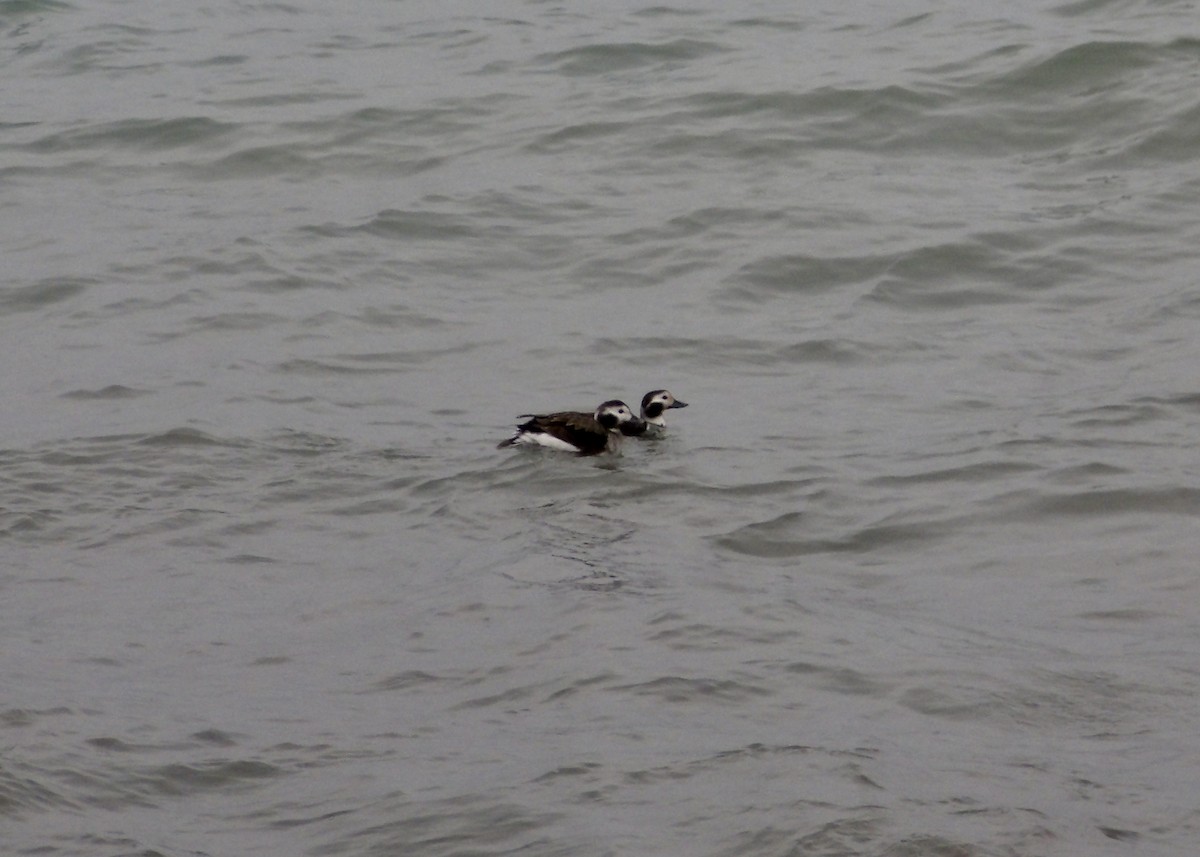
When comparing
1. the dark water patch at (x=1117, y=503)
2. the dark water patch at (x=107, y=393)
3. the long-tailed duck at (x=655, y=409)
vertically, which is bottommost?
the dark water patch at (x=1117, y=503)

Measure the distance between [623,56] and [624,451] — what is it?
36.7 ft

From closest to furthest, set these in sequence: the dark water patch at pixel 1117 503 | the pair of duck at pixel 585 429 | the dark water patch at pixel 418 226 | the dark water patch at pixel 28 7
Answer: the dark water patch at pixel 1117 503 → the pair of duck at pixel 585 429 → the dark water patch at pixel 418 226 → the dark water patch at pixel 28 7

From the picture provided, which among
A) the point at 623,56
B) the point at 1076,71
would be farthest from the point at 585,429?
the point at 623,56

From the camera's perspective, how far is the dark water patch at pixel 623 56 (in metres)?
21.1

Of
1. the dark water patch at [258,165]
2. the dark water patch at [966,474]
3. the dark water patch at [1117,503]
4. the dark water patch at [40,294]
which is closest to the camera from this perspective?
the dark water patch at [1117,503]

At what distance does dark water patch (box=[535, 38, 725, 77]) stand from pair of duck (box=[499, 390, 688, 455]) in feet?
33.0

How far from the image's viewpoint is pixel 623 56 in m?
21.4

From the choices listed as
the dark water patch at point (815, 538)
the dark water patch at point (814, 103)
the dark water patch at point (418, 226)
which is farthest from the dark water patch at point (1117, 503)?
the dark water patch at point (814, 103)

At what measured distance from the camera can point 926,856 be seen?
223 inches

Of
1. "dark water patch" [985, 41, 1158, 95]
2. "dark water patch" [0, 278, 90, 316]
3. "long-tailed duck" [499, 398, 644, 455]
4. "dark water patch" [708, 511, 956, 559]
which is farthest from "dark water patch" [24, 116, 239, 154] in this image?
"dark water patch" [708, 511, 956, 559]

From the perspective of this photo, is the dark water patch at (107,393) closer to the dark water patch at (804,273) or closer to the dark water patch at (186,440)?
the dark water patch at (186,440)

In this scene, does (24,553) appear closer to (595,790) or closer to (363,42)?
(595,790)

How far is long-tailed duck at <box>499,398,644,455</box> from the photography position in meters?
11.2

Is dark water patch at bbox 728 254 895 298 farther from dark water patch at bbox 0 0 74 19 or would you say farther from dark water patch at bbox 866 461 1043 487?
dark water patch at bbox 0 0 74 19
